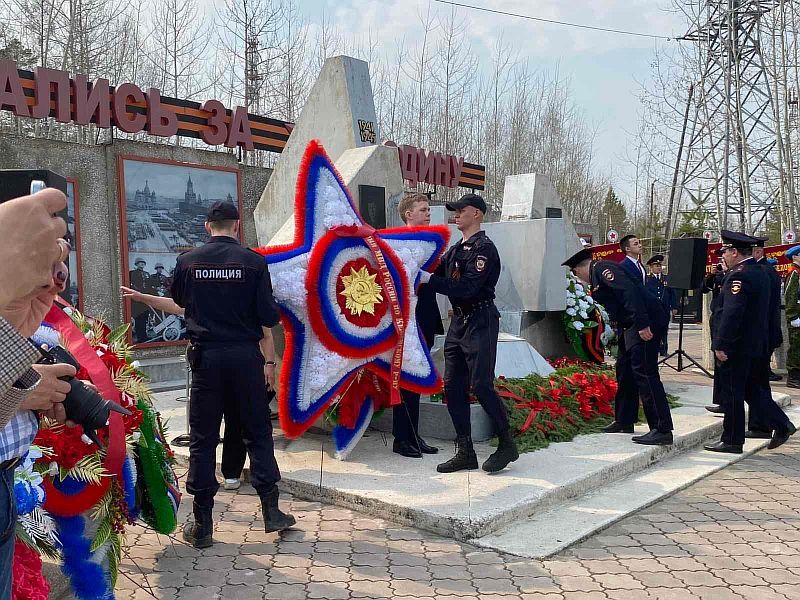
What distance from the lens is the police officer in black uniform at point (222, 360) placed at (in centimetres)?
415

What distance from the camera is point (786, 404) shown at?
8.34 m

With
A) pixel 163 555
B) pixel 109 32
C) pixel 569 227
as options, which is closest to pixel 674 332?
pixel 569 227

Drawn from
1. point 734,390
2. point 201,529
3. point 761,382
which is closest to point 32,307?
point 201,529

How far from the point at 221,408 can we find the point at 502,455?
200cm

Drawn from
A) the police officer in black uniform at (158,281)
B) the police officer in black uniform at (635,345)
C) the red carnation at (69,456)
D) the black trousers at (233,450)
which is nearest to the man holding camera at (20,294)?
the red carnation at (69,456)

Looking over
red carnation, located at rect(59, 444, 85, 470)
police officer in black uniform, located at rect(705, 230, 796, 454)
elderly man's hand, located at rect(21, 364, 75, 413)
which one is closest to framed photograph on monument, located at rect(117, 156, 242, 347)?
police officer in black uniform, located at rect(705, 230, 796, 454)

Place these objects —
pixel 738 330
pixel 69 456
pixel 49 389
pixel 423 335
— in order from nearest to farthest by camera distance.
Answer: pixel 49 389, pixel 69 456, pixel 423 335, pixel 738 330

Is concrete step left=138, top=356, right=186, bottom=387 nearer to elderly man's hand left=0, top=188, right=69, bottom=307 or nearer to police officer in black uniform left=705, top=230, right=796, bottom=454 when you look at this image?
police officer in black uniform left=705, top=230, right=796, bottom=454

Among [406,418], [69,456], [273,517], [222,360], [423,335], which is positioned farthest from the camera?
[423,335]

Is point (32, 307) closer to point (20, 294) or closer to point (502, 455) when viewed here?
point (20, 294)

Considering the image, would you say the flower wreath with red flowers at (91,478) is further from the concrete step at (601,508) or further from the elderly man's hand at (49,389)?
the concrete step at (601,508)

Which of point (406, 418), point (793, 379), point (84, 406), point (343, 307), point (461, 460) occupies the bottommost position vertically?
point (793, 379)

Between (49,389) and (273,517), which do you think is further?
(273,517)

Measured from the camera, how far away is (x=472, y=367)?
16.6ft
